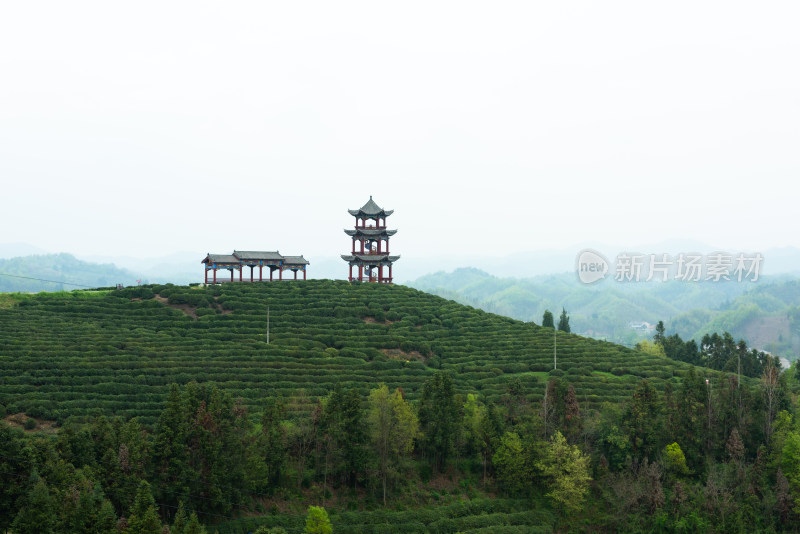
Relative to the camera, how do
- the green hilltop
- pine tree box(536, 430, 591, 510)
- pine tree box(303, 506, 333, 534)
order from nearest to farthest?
1. pine tree box(303, 506, 333, 534)
2. pine tree box(536, 430, 591, 510)
3. the green hilltop

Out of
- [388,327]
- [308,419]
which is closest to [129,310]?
[388,327]

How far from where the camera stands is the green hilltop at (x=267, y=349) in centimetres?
4672

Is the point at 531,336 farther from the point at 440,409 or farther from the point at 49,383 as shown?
the point at 49,383

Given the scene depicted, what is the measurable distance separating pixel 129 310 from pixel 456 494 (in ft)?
129

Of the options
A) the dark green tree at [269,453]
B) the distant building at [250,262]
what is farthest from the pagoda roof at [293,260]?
the dark green tree at [269,453]

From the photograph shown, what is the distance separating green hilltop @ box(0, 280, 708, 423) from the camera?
153 feet

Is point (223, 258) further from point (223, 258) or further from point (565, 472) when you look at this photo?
point (565, 472)

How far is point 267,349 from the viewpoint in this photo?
5653cm

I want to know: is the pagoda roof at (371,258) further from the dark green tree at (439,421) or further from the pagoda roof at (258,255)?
the dark green tree at (439,421)

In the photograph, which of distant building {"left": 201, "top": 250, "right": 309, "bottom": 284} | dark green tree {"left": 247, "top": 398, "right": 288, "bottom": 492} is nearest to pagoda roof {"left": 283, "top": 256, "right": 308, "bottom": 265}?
distant building {"left": 201, "top": 250, "right": 309, "bottom": 284}

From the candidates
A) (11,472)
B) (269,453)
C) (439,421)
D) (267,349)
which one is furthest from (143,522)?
(267,349)

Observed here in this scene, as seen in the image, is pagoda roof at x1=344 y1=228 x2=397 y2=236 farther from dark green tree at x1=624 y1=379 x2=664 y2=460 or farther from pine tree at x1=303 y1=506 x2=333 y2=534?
pine tree at x1=303 y1=506 x2=333 y2=534

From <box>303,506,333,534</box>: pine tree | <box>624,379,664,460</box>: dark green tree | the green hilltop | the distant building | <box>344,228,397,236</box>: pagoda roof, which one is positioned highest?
<box>344,228,397,236</box>: pagoda roof

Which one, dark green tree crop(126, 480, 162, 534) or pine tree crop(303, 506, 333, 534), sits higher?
dark green tree crop(126, 480, 162, 534)
